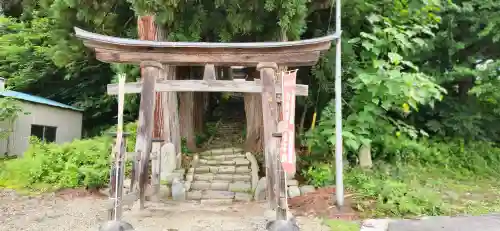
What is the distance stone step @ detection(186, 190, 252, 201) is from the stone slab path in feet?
10.8

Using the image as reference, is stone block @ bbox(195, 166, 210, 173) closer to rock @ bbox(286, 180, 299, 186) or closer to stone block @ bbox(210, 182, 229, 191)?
stone block @ bbox(210, 182, 229, 191)

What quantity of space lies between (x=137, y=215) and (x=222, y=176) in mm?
3041

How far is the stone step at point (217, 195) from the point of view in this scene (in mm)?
9852

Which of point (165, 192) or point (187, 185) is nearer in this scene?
point (165, 192)

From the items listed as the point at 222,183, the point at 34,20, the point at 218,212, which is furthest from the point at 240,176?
the point at 34,20

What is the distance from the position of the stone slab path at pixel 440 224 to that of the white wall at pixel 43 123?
11757mm

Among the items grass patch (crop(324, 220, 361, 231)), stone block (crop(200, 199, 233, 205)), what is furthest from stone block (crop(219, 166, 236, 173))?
grass patch (crop(324, 220, 361, 231))

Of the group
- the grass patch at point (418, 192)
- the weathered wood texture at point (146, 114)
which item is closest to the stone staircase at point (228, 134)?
the grass patch at point (418, 192)

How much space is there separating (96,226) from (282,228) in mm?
3476

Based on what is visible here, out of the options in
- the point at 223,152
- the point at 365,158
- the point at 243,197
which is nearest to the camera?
the point at 243,197

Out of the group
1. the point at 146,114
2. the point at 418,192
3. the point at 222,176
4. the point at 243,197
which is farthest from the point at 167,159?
the point at 418,192

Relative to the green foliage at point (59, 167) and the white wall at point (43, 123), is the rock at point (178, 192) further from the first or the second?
the white wall at point (43, 123)

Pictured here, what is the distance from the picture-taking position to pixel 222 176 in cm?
1067

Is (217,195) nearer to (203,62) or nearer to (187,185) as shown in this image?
(187,185)
